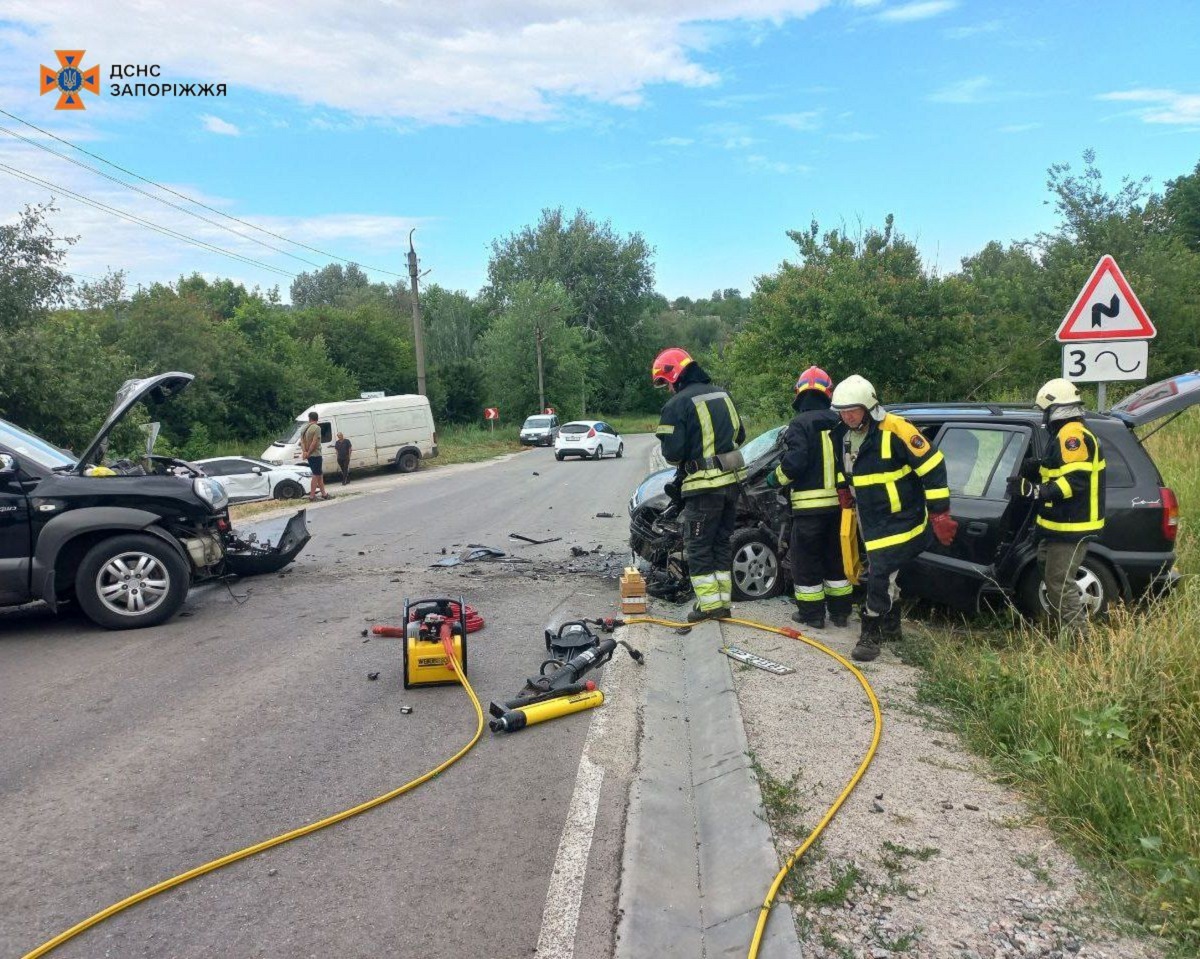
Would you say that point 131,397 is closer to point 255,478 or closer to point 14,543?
point 14,543

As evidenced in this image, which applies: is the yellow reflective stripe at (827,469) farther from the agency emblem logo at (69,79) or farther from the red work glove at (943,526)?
the agency emblem logo at (69,79)

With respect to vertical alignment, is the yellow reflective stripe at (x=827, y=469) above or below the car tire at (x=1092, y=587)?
above

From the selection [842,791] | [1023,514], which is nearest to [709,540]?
[1023,514]

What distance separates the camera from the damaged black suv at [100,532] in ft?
21.4

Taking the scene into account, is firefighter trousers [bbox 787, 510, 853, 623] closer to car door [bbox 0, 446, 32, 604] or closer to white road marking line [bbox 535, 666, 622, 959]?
white road marking line [bbox 535, 666, 622, 959]

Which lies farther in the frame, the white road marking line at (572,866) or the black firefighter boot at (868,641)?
the black firefighter boot at (868,641)

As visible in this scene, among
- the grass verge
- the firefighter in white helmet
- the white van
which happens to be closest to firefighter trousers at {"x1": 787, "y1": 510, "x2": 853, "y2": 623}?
the firefighter in white helmet

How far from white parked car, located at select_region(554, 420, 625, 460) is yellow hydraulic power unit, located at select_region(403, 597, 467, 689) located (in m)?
26.4

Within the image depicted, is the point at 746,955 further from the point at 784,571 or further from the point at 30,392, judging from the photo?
the point at 30,392

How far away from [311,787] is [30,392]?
1715cm

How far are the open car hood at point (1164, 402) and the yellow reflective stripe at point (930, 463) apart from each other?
156cm

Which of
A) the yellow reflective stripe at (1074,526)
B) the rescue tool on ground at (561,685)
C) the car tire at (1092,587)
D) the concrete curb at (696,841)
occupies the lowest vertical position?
the concrete curb at (696,841)

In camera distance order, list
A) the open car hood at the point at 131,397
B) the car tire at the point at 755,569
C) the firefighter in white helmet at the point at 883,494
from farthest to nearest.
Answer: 1. the car tire at the point at 755,569
2. the open car hood at the point at 131,397
3. the firefighter in white helmet at the point at 883,494

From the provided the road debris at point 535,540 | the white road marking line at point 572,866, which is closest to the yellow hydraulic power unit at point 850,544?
the white road marking line at point 572,866
